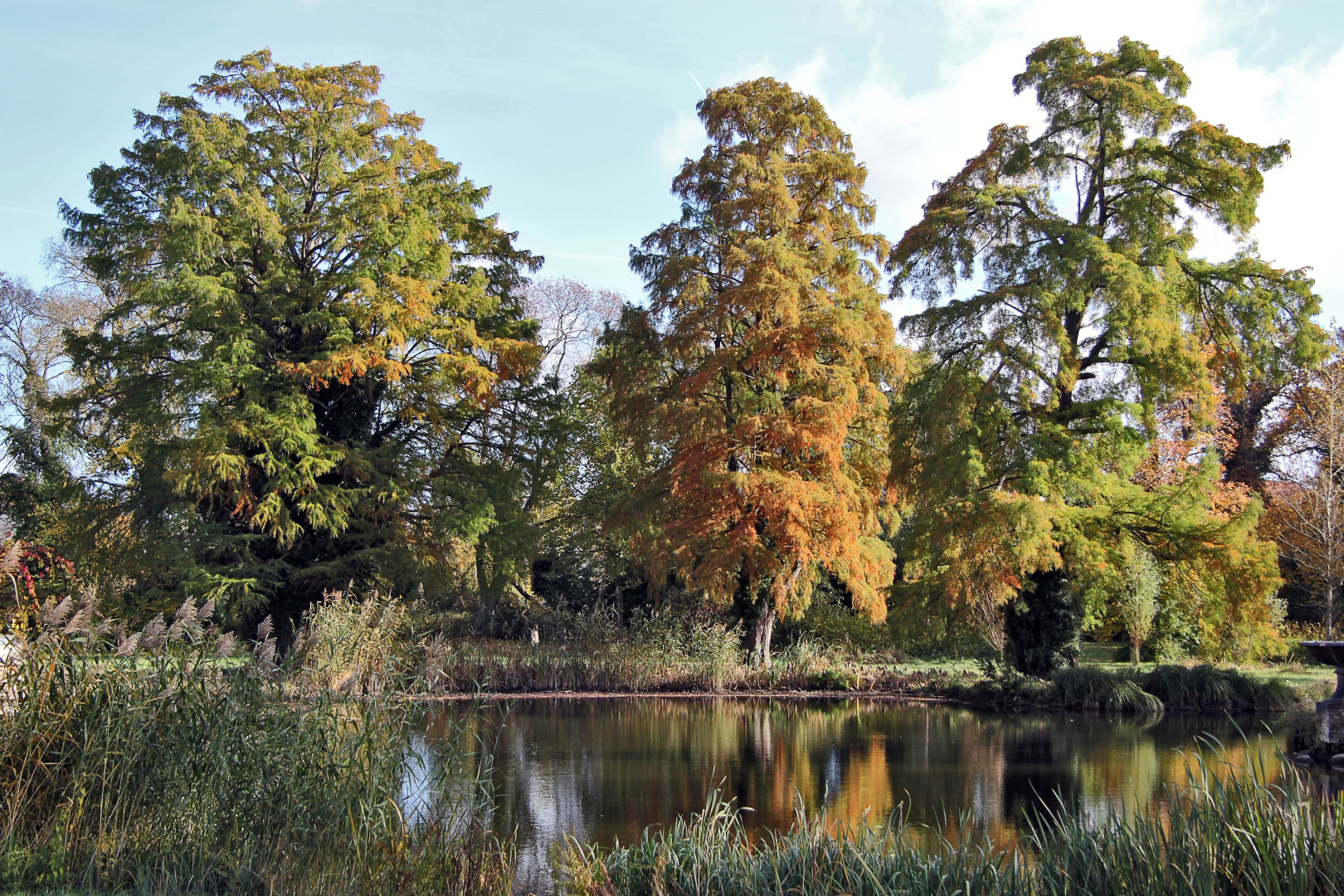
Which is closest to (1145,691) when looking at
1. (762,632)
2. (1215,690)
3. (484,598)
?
(1215,690)

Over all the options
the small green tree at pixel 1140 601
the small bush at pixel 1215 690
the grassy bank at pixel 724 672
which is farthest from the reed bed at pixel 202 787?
the small green tree at pixel 1140 601

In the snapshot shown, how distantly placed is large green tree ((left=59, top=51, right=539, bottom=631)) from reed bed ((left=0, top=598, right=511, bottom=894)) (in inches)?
467

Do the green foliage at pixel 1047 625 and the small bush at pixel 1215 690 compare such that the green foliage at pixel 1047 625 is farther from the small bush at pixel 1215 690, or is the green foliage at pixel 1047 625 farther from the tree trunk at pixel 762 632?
the tree trunk at pixel 762 632

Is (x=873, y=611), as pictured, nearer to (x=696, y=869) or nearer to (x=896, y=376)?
(x=896, y=376)

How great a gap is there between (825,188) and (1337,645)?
12.1m

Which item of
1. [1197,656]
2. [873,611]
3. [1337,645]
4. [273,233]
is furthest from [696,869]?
[1197,656]

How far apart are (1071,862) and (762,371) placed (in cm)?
1451

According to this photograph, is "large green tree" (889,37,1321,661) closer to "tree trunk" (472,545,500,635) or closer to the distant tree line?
the distant tree line

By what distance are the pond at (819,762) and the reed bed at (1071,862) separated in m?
0.42

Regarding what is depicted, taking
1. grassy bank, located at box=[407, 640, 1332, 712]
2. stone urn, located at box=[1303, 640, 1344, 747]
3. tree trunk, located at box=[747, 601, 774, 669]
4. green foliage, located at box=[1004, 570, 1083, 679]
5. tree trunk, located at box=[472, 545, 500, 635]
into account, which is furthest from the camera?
tree trunk, located at box=[472, 545, 500, 635]

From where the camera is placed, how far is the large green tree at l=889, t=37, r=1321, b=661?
1534 centimetres

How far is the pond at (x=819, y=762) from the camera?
25.0ft

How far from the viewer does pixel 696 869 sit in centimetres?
485

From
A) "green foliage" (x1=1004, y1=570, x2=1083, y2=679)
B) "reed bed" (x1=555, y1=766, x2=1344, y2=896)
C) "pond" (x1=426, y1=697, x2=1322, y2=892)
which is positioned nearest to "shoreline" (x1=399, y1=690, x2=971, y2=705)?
"pond" (x1=426, y1=697, x2=1322, y2=892)
